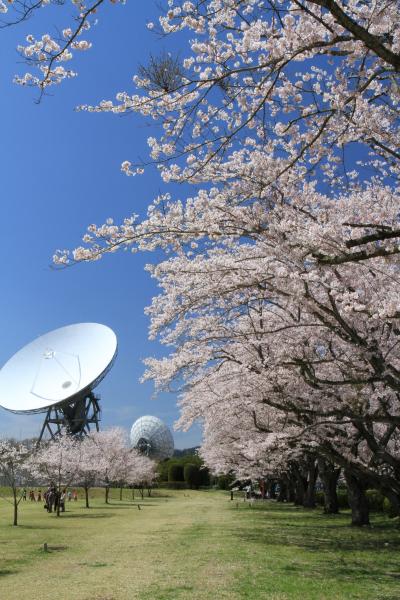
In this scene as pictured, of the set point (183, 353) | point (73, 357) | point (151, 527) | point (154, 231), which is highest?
point (73, 357)

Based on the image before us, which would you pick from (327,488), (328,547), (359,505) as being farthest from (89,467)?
(328,547)

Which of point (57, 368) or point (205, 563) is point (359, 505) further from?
point (57, 368)

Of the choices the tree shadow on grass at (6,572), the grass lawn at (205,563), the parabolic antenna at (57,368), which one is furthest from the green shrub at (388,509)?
the parabolic antenna at (57,368)

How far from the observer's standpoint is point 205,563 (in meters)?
11.8

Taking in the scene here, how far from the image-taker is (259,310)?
12602mm

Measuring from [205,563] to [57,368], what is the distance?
139 feet

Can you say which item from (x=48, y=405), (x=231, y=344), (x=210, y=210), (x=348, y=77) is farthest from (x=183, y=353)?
(x=48, y=405)

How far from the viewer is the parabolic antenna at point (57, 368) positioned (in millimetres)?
49094

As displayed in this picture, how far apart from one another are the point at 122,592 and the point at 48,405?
4253cm

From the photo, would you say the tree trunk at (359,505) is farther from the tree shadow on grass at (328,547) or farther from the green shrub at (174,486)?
the green shrub at (174,486)

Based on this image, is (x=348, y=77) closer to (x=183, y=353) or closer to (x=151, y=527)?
(x=183, y=353)

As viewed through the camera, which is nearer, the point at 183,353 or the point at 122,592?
→ the point at 122,592

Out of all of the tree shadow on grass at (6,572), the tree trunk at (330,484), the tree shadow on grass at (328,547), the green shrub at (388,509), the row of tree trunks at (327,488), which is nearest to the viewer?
the tree shadow on grass at (328,547)

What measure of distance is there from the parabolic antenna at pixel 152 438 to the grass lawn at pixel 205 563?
69235mm
